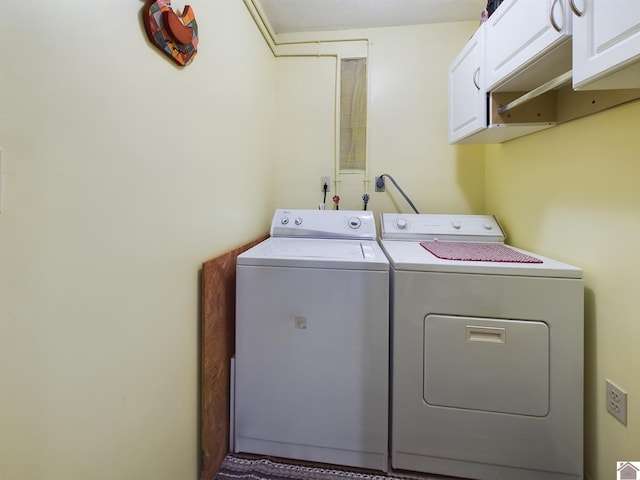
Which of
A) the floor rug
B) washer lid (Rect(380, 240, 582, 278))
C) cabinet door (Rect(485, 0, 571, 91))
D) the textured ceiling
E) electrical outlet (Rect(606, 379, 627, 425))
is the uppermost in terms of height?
the textured ceiling

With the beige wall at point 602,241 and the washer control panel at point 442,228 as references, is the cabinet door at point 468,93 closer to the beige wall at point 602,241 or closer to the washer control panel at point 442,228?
the beige wall at point 602,241

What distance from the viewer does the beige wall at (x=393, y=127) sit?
2.01 m

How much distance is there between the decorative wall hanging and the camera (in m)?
0.81

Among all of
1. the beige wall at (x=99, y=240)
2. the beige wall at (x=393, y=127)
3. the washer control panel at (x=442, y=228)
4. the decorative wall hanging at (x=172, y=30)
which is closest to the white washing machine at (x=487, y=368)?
the washer control panel at (x=442, y=228)

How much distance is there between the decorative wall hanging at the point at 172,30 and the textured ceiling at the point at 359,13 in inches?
38.7

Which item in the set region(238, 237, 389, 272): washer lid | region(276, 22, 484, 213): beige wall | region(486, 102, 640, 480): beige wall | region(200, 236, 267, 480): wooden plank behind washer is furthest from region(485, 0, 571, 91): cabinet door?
region(200, 236, 267, 480): wooden plank behind washer

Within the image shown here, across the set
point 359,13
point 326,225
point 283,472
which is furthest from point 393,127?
point 283,472

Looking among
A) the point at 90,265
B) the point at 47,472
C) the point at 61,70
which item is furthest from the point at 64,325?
the point at 61,70

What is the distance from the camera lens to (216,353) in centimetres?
117

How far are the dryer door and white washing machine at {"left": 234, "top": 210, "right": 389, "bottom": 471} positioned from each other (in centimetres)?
21

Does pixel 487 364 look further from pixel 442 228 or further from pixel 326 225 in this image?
pixel 326 225

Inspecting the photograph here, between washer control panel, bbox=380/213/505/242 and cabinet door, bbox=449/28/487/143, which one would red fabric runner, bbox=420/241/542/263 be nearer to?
washer control panel, bbox=380/213/505/242

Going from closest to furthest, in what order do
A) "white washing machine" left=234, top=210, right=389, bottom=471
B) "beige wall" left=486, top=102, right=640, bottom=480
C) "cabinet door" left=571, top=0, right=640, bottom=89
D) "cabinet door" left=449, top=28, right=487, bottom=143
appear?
"cabinet door" left=571, top=0, right=640, bottom=89
"beige wall" left=486, top=102, right=640, bottom=480
"white washing machine" left=234, top=210, right=389, bottom=471
"cabinet door" left=449, top=28, right=487, bottom=143

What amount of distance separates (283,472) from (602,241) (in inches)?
62.8
